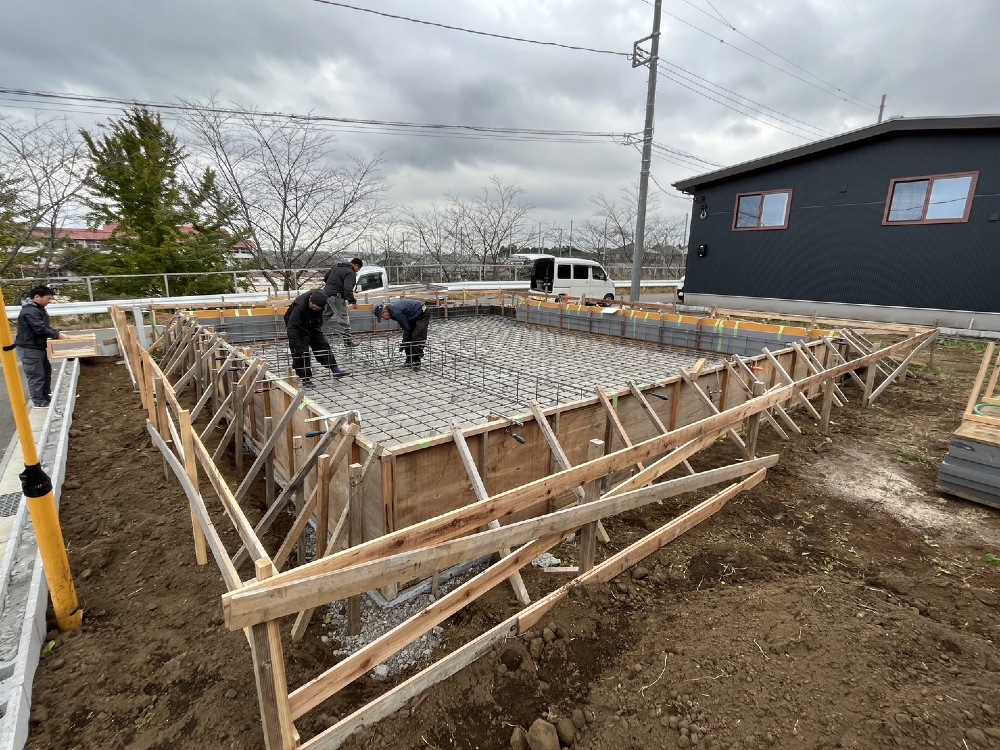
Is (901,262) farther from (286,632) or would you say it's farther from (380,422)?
(286,632)

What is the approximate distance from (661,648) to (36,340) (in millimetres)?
8251

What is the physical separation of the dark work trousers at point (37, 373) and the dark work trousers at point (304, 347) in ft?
11.2

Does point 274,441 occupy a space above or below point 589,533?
above

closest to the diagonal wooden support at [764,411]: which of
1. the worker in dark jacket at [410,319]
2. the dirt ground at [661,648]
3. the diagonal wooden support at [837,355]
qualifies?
the dirt ground at [661,648]

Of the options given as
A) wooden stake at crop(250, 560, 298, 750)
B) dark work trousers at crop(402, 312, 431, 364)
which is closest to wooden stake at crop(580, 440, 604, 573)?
wooden stake at crop(250, 560, 298, 750)

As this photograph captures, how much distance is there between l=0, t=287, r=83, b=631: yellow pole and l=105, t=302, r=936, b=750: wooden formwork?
0.68 metres

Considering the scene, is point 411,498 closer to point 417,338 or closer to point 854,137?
point 417,338

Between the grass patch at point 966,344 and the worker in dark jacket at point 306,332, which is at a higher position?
the worker in dark jacket at point 306,332

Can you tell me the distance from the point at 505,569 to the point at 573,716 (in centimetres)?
74

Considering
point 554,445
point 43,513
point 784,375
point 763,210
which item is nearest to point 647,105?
point 763,210

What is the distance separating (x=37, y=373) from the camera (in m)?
6.48

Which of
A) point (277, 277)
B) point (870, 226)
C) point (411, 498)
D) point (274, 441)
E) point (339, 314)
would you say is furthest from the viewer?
point (277, 277)

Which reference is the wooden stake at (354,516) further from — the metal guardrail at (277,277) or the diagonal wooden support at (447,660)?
the metal guardrail at (277,277)

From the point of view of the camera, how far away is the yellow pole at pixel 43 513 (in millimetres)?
2434
